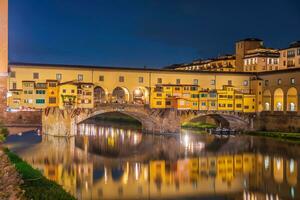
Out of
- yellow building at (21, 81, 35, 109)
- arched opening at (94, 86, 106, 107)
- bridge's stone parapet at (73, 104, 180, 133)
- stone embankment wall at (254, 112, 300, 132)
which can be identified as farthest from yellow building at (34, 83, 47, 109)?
stone embankment wall at (254, 112, 300, 132)

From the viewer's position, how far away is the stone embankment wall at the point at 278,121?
174 ft

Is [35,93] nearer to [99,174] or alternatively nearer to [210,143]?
[210,143]

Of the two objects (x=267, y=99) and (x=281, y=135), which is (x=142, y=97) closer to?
(x=267, y=99)

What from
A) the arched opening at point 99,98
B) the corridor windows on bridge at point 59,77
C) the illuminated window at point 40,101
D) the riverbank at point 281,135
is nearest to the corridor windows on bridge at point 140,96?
the arched opening at point 99,98

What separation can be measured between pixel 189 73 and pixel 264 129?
12.1 metres

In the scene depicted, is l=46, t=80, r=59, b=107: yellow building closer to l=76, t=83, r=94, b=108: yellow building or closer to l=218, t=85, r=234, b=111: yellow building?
l=76, t=83, r=94, b=108: yellow building

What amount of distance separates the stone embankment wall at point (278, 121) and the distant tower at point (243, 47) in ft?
82.1

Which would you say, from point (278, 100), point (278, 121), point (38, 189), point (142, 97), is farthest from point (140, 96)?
point (38, 189)

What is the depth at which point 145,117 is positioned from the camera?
5488 centimetres

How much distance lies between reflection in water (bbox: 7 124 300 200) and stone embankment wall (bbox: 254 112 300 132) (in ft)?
24.6

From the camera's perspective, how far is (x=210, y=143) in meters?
45.2

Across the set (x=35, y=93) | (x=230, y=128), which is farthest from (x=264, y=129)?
(x=35, y=93)

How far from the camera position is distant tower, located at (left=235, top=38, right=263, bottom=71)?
270 ft

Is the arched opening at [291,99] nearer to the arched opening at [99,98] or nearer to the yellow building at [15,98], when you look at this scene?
the arched opening at [99,98]
